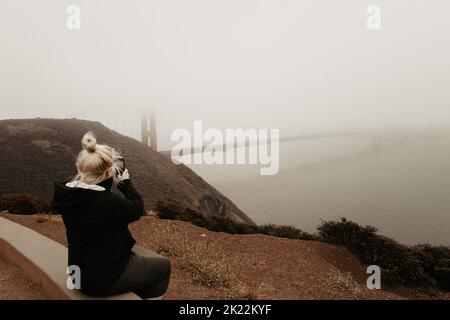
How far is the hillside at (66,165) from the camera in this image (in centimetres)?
2442

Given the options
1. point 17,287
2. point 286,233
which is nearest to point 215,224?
point 286,233

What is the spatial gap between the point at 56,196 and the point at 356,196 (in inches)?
3093

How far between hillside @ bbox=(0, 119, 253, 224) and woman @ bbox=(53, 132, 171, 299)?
17.5 meters

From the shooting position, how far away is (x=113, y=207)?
3.20 metres

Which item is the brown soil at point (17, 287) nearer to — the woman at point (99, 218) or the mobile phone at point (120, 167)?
the woman at point (99, 218)

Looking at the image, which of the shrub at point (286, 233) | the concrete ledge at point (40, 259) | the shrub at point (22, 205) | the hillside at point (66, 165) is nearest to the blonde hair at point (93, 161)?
the concrete ledge at point (40, 259)

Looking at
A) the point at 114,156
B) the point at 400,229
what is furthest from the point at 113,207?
the point at 400,229

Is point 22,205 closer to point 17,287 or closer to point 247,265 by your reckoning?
point 17,287

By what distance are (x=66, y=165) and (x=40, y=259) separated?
24244 mm

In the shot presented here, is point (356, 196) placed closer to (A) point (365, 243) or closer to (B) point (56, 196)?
(A) point (365, 243)

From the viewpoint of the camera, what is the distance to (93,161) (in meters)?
3.16

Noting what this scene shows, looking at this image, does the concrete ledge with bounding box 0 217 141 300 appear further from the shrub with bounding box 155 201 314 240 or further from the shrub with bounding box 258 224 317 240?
the shrub with bounding box 258 224 317 240

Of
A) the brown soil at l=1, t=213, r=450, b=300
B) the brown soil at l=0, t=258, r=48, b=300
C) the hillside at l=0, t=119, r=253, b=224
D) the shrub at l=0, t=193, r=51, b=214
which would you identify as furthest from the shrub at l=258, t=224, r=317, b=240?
the hillside at l=0, t=119, r=253, b=224

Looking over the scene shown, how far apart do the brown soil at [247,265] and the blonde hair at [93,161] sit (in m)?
2.09
